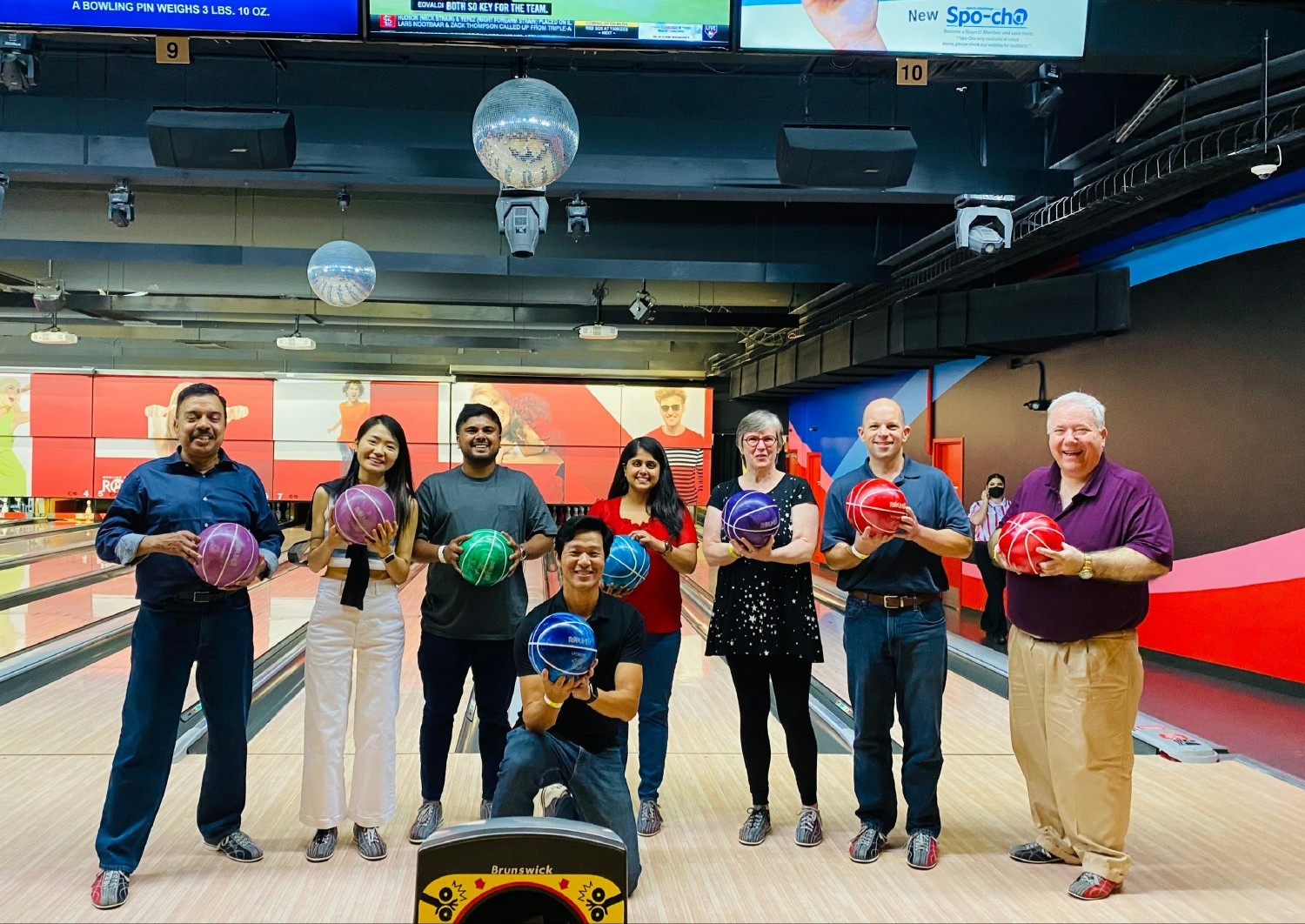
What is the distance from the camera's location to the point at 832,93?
5.11 meters

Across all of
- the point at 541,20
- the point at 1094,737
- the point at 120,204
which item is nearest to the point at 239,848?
A: the point at 1094,737

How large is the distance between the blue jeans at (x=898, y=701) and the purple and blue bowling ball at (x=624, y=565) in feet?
1.95

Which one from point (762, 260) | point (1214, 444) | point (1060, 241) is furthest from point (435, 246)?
point (1214, 444)

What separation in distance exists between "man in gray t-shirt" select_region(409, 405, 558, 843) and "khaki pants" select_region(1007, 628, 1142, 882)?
4.77ft

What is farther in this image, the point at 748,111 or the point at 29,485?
the point at 29,485

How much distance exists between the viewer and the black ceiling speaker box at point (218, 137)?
4305mm

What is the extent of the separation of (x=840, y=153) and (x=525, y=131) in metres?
1.90

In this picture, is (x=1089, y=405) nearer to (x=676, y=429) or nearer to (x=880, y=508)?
(x=880, y=508)

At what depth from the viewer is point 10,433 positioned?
11758 millimetres

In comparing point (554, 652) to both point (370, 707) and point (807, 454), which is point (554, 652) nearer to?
point (370, 707)

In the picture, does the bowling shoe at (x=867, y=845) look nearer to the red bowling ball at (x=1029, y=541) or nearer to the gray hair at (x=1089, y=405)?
the red bowling ball at (x=1029, y=541)

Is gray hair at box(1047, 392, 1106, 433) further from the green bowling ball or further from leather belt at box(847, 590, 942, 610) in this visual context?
the green bowling ball

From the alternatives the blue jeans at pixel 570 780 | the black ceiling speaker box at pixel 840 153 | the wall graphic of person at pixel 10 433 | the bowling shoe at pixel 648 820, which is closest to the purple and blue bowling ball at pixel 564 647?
the blue jeans at pixel 570 780

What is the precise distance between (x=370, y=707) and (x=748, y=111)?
3.82 metres
